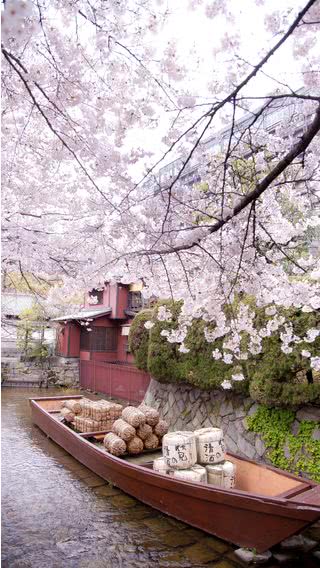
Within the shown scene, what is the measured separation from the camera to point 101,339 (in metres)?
20.2

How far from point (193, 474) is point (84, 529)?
1.67 meters

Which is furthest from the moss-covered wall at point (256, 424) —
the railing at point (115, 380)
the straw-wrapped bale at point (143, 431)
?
the railing at point (115, 380)

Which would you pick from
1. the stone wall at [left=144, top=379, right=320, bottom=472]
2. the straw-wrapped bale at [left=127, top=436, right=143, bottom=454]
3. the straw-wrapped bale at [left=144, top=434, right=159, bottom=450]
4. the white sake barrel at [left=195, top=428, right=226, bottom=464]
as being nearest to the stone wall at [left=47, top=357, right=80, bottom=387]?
the stone wall at [left=144, top=379, right=320, bottom=472]

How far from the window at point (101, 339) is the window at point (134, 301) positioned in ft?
4.95

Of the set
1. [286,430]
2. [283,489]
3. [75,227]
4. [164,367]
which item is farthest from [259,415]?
[75,227]

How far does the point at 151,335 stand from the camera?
422 inches

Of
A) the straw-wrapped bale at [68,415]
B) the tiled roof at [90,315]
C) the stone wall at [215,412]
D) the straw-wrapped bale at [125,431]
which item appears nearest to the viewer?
the straw-wrapped bale at [125,431]

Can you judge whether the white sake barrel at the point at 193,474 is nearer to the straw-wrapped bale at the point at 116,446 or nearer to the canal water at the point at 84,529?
the canal water at the point at 84,529

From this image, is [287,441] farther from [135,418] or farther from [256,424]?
[135,418]

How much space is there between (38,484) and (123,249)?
467cm

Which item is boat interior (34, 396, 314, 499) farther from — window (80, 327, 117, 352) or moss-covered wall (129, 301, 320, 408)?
window (80, 327, 117, 352)

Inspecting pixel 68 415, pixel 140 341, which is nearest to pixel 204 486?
pixel 68 415

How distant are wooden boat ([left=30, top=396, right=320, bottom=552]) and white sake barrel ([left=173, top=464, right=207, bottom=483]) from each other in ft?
0.45

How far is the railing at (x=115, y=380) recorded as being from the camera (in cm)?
1434
